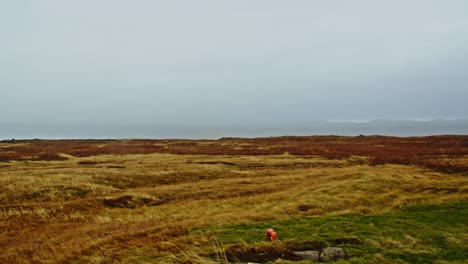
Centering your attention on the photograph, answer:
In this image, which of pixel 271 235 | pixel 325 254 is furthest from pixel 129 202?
pixel 325 254

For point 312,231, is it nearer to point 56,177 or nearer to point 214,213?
point 214,213

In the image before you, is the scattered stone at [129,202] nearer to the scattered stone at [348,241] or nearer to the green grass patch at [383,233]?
the green grass patch at [383,233]

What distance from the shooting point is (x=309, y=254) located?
1348cm

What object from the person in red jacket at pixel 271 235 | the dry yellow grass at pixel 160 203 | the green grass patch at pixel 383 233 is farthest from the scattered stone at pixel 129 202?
the person in red jacket at pixel 271 235

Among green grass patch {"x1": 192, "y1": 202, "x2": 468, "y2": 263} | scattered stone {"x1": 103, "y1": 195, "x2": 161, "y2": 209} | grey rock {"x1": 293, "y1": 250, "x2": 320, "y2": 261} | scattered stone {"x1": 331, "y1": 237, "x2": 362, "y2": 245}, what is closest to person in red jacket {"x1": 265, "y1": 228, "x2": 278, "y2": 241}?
green grass patch {"x1": 192, "y1": 202, "x2": 468, "y2": 263}

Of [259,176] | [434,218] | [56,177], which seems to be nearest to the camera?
[434,218]

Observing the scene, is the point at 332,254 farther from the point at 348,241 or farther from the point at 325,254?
the point at 348,241

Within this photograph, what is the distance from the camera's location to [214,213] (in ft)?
76.6

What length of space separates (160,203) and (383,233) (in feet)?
58.0

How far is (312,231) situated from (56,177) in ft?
92.7

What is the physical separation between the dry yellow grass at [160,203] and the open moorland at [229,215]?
0.07m

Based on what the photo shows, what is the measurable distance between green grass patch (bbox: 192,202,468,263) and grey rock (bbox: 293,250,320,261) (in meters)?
1.14

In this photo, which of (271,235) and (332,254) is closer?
(332,254)

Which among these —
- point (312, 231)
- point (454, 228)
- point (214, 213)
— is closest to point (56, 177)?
point (214, 213)
